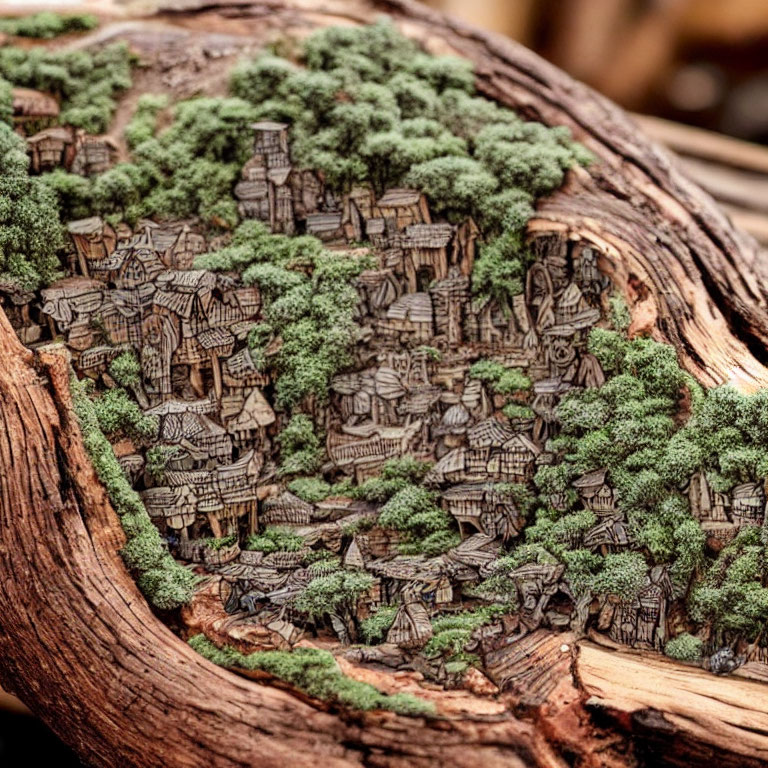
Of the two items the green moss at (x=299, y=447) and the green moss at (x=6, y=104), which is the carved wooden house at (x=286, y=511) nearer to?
the green moss at (x=299, y=447)

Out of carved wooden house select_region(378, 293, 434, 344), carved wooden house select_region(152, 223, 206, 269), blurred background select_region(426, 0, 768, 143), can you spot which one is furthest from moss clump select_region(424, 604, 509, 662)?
blurred background select_region(426, 0, 768, 143)

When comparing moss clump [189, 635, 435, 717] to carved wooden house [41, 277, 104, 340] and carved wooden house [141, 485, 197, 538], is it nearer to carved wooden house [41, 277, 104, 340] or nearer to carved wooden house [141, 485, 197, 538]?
carved wooden house [141, 485, 197, 538]

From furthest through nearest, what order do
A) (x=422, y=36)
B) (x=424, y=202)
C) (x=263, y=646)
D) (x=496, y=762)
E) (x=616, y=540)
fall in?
(x=422, y=36) → (x=424, y=202) → (x=616, y=540) → (x=263, y=646) → (x=496, y=762)

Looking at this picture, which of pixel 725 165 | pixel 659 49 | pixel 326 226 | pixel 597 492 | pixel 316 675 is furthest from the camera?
pixel 659 49

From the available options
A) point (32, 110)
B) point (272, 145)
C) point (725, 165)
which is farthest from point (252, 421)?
point (725, 165)

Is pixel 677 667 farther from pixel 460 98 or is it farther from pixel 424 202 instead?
pixel 460 98

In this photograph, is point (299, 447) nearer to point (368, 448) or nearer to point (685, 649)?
point (368, 448)

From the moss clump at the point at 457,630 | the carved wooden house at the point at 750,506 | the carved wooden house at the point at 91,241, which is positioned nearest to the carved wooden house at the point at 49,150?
the carved wooden house at the point at 91,241

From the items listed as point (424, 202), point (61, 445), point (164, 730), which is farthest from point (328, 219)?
point (164, 730)
